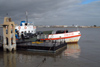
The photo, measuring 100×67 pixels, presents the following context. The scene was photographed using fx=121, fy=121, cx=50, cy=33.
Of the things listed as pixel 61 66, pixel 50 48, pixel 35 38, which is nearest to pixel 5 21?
pixel 50 48

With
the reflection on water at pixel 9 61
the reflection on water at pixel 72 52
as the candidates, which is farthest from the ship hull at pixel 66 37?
the reflection on water at pixel 9 61

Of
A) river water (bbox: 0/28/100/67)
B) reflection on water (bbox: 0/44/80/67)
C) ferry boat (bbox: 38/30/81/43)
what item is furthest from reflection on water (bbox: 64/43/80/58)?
ferry boat (bbox: 38/30/81/43)

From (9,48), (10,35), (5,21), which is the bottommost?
(9,48)

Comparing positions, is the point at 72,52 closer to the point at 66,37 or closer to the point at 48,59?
the point at 48,59

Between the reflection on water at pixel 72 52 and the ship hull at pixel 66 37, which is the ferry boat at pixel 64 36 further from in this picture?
the reflection on water at pixel 72 52

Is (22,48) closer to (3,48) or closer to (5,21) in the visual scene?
(3,48)

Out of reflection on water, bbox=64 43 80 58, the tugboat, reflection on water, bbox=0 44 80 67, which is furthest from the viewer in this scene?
the tugboat

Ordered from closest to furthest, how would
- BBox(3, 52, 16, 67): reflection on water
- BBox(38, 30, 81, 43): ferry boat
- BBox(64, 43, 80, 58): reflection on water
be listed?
BBox(3, 52, 16, 67): reflection on water < BBox(64, 43, 80, 58): reflection on water < BBox(38, 30, 81, 43): ferry boat

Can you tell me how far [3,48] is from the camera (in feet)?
56.6

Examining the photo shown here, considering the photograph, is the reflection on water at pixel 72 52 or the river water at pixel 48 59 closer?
the river water at pixel 48 59

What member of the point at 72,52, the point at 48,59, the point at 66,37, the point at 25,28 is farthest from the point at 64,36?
the point at 48,59

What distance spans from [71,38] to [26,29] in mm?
9976

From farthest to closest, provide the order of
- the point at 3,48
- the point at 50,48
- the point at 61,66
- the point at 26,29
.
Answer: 1. the point at 26,29
2. the point at 3,48
3. the point at 50,48
4. the point at 61,66

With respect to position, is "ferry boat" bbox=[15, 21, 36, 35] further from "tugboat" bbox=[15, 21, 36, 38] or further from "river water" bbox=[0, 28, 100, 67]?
"river water" bbox=[0, 28, 100, 67]
